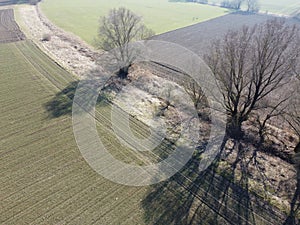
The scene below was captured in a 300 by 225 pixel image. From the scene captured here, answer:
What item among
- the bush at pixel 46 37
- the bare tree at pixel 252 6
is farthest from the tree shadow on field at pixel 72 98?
the bare tree at pixel 252 6

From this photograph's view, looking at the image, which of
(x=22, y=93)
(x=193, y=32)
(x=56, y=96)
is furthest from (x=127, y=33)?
(x=193, y=32)

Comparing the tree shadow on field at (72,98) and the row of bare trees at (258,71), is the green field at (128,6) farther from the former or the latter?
the row of bare trees at (258,71)

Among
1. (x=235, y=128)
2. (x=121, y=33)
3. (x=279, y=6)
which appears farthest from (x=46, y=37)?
(x=279, y=6)

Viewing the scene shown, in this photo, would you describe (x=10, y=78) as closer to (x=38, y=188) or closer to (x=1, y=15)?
(x=38, y=188)

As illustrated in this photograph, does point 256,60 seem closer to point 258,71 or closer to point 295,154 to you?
point 258,71

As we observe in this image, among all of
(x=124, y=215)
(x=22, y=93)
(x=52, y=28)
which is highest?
(x=52, y=28)

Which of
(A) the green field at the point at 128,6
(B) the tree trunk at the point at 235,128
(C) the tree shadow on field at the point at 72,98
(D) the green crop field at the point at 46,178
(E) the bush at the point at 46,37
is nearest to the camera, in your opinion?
(D) the green crop field at the point at 46,178
